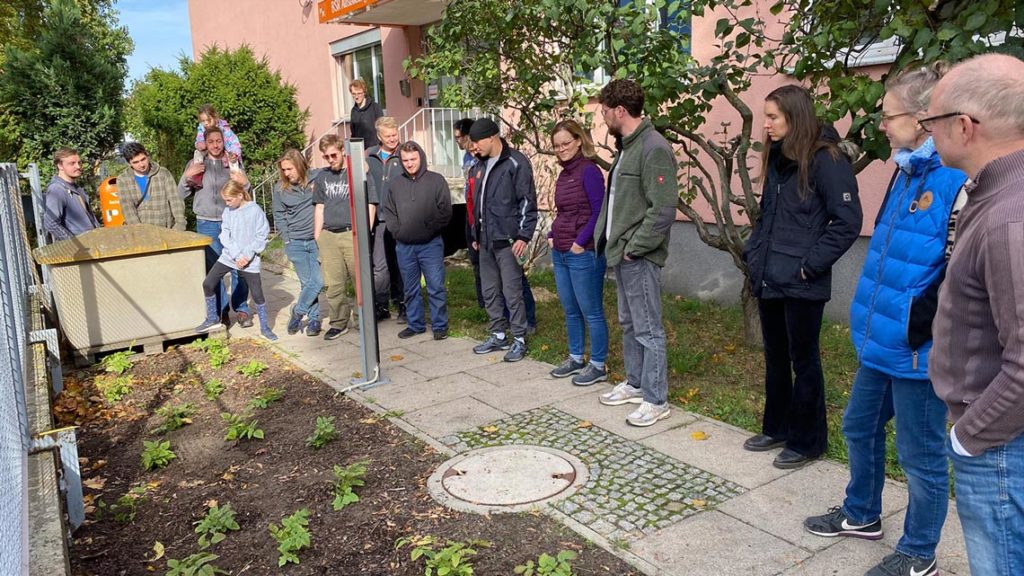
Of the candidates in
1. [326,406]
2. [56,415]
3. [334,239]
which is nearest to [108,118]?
[334,239]

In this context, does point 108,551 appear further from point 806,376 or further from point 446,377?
point 806,376

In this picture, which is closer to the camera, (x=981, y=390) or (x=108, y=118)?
(x=981, y=390)

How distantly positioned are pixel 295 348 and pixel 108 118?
722 cm

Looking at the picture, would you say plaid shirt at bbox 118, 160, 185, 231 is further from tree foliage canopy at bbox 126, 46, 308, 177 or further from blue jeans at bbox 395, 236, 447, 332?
tree foliage canopy at bbox 126, 46, 308, 177

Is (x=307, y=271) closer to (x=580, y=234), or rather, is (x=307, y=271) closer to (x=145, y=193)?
(x=145, y=193)

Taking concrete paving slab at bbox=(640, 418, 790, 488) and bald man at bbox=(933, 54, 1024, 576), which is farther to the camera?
concrete paving slab at bbox=(640, 418, 790, 488)

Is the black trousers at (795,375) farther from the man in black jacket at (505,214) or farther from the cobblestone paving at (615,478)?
the man in black jacket at (505,214)

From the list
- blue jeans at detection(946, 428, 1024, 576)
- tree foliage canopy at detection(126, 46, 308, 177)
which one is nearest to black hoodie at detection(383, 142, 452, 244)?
blue jeans at detection(946, 428, 1024, 576)

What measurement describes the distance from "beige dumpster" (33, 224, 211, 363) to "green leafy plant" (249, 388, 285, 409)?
187 centimetres

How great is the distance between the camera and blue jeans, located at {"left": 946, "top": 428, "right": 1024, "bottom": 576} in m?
1.94

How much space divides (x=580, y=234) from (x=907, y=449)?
2939 millimetres

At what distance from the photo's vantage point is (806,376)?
13.0 feet

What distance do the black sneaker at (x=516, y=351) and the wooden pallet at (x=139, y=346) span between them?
302 centimetres

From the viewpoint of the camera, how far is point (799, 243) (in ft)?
12.5
